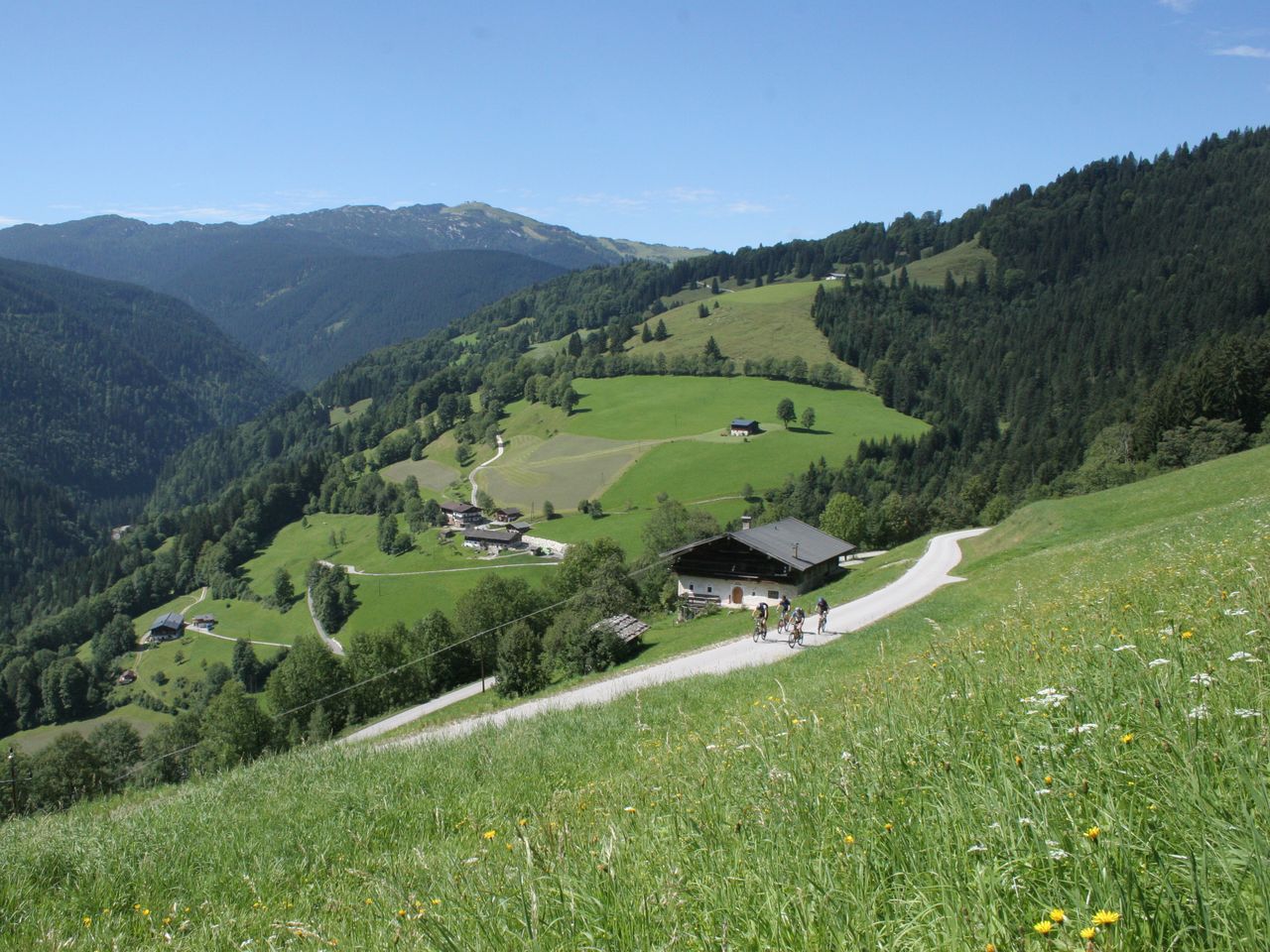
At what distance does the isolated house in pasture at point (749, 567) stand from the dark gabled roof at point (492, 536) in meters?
73.1

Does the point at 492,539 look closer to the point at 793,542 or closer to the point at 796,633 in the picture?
the point at 793,542

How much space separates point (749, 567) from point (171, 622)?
126 meters

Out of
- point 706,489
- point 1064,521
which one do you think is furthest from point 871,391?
point 1064,521

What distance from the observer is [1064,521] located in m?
37.1

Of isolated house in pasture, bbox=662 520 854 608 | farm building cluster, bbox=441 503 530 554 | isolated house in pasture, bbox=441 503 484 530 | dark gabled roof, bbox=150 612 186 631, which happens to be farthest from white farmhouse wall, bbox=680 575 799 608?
dark gabled roof, bbox=150 612 186 631

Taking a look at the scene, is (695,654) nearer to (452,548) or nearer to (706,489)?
(706,489)

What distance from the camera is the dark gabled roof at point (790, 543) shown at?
52.2 meters

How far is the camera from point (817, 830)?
12.4ft

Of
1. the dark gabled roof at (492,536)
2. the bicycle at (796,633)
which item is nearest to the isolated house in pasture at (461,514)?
the dark gabled roof at (492,536)

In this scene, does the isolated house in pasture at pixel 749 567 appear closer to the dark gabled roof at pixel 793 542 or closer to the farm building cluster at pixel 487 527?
the dark gabled roof at pixel 793 542

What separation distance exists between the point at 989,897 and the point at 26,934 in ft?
19.5

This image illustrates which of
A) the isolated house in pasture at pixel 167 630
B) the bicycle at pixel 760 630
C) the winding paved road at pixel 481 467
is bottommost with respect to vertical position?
the isolated house in pasture at pixel 167 630

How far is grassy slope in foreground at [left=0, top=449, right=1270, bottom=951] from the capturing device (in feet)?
8.73

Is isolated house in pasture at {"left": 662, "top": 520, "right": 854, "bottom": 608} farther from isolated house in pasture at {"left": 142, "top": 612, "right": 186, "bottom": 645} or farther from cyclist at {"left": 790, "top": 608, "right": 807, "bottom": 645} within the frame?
isolated house in pasture at {"left": 142, "top": 612, "right": 186, "bottom": 645}
